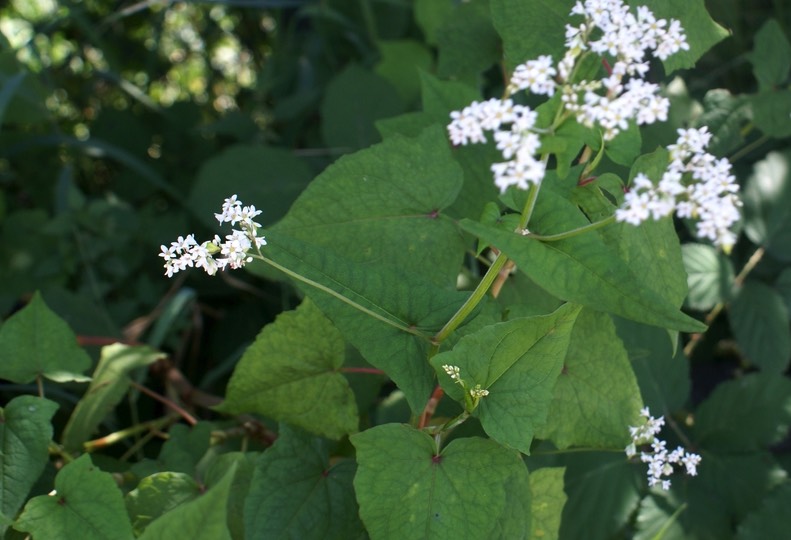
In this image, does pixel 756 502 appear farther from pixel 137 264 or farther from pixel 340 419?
pixel 137 264

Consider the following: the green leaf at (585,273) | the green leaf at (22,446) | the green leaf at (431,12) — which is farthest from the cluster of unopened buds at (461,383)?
the green leaf at (431,12)

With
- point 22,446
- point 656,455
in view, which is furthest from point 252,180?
point 656,455

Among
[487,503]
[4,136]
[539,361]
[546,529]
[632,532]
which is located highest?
[4,136]

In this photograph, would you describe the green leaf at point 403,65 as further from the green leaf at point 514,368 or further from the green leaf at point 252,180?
the green leaf at point 514,368

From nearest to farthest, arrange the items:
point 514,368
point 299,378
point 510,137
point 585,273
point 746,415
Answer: point 510,137
point 585,273
point 514,368
point 299,378
point 746,415

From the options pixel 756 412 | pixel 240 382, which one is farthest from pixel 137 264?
pixel 756 412

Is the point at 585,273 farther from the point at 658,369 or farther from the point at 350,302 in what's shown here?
the point at 658,369
